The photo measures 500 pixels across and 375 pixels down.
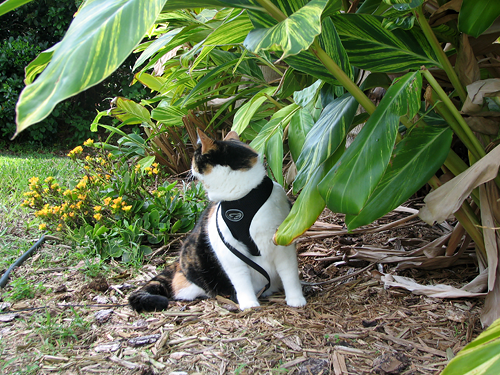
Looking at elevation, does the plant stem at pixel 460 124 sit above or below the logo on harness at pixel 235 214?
→ above

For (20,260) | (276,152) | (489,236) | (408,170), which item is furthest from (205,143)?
(20,260)

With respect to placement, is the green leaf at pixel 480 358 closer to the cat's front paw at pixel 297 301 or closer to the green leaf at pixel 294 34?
the green leaf at pixel 294 34

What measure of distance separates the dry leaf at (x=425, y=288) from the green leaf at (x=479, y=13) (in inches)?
33.5

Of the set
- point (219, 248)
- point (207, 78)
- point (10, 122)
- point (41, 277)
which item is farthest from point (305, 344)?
point (10, 122)

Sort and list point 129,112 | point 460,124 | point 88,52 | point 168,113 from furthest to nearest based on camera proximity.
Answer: point 129,112 → point 168,113 → point 460,124 → point 88,52

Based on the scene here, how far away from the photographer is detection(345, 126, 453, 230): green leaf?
3.66ft

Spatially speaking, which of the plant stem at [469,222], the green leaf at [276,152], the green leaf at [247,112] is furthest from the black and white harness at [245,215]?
the plant stem at [469,222]

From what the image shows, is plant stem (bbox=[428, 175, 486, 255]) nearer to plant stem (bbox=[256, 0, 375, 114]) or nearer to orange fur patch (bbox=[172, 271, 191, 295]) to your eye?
plant stem (bbox=[256, 0, 375, 114])

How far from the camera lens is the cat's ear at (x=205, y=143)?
162 centimetres

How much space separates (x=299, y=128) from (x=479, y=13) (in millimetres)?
780

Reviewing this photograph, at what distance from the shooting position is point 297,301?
156cm

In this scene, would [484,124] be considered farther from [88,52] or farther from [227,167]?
[88,52]

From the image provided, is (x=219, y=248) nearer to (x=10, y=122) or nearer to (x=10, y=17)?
(x=10, y=122)

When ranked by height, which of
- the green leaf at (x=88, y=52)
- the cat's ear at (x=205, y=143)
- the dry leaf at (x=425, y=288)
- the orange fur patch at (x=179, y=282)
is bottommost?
the dry leaf at (x=425, y=288)
